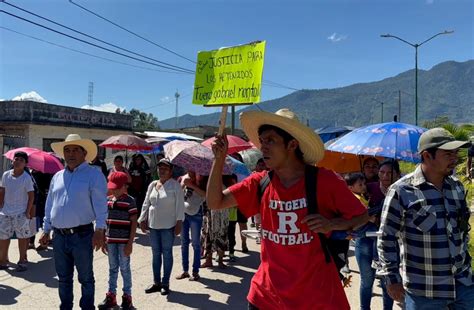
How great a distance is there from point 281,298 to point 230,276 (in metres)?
4.41

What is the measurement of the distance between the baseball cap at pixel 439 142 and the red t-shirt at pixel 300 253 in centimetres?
81

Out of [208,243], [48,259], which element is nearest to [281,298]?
[208,243]

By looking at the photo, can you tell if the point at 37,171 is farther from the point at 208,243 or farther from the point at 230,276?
the point at 230,276

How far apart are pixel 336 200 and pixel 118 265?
3535 millimetres

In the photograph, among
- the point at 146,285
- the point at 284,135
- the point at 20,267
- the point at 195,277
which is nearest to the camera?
the point at 284,135

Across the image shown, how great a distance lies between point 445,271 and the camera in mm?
2732

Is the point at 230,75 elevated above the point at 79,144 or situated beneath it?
elevated above

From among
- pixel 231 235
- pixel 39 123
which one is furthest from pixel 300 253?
pixel 39 123

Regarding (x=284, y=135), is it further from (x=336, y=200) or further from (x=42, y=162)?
(x=42, y=162)

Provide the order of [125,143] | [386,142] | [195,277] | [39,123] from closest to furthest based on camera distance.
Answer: [386,142], [195,277], [125,143], [39,123]

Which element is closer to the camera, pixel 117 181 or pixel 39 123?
pixel 117 181

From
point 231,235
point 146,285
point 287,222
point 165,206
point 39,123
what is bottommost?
point 146,285

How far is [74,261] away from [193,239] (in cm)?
230

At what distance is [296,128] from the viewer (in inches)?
99.4
